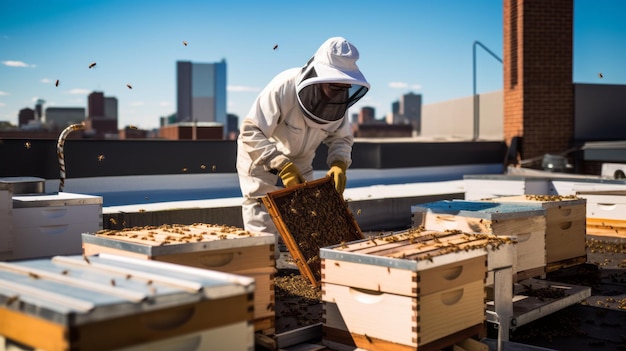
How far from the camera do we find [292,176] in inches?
182

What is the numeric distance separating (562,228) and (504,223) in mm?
1129

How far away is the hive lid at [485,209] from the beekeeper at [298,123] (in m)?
0.82

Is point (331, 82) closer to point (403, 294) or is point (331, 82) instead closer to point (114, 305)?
point (403, 294)

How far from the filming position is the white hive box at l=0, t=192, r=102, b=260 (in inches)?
165

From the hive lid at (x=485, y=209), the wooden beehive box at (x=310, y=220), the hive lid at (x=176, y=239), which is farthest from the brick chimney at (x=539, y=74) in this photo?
the hive lid at (x=176, y=239)

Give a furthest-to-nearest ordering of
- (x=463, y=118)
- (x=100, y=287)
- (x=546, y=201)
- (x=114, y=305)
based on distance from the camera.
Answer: (x=463, y=118), (x=546, y=201), (x=100, y=287), (x=114, y=305)

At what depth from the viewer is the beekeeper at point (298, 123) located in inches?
176

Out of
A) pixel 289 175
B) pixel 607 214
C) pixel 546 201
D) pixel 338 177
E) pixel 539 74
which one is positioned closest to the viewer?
pixel 289 175

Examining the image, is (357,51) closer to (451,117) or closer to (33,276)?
(33,276)

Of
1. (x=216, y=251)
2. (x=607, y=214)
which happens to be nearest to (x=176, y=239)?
(x=216, y=251)

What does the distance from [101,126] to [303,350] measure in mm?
69724

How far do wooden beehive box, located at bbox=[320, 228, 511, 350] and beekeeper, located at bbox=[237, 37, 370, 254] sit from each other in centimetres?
161

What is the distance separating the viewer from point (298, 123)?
490 cm

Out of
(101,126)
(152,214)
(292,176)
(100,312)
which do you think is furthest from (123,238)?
(101,126)
